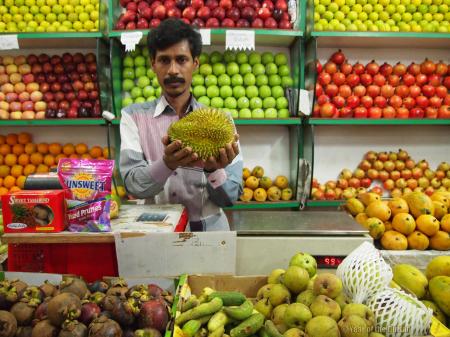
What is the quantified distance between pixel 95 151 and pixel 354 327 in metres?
2.65

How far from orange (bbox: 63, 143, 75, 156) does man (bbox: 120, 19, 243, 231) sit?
1.49 metres

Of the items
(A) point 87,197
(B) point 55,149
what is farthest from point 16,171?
(A) point 87,197

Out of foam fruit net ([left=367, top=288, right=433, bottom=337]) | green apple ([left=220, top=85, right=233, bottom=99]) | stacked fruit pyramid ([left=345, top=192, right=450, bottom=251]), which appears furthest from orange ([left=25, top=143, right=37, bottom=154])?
foam fruit net ([left=367, top=288, right=433, bottom=337])

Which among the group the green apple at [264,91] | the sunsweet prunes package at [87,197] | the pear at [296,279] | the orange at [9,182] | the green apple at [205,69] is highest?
the green apple at [205,69]

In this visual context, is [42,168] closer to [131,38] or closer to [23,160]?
[23,160]

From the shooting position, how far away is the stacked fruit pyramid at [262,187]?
123 inches

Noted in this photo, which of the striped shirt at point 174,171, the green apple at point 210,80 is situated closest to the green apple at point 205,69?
the green apple at point 210,80

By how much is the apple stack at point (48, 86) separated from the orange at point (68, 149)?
11.7 inches

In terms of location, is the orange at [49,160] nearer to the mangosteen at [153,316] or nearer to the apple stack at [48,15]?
the apple stack at [48,15]

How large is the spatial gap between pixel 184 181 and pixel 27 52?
7.65ft

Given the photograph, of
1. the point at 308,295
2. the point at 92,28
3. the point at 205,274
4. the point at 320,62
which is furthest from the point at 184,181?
the point at 320,62

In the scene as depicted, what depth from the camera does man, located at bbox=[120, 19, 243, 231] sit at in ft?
5.25

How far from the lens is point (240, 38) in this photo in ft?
8.96

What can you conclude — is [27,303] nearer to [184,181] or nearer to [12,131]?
[184,181]
